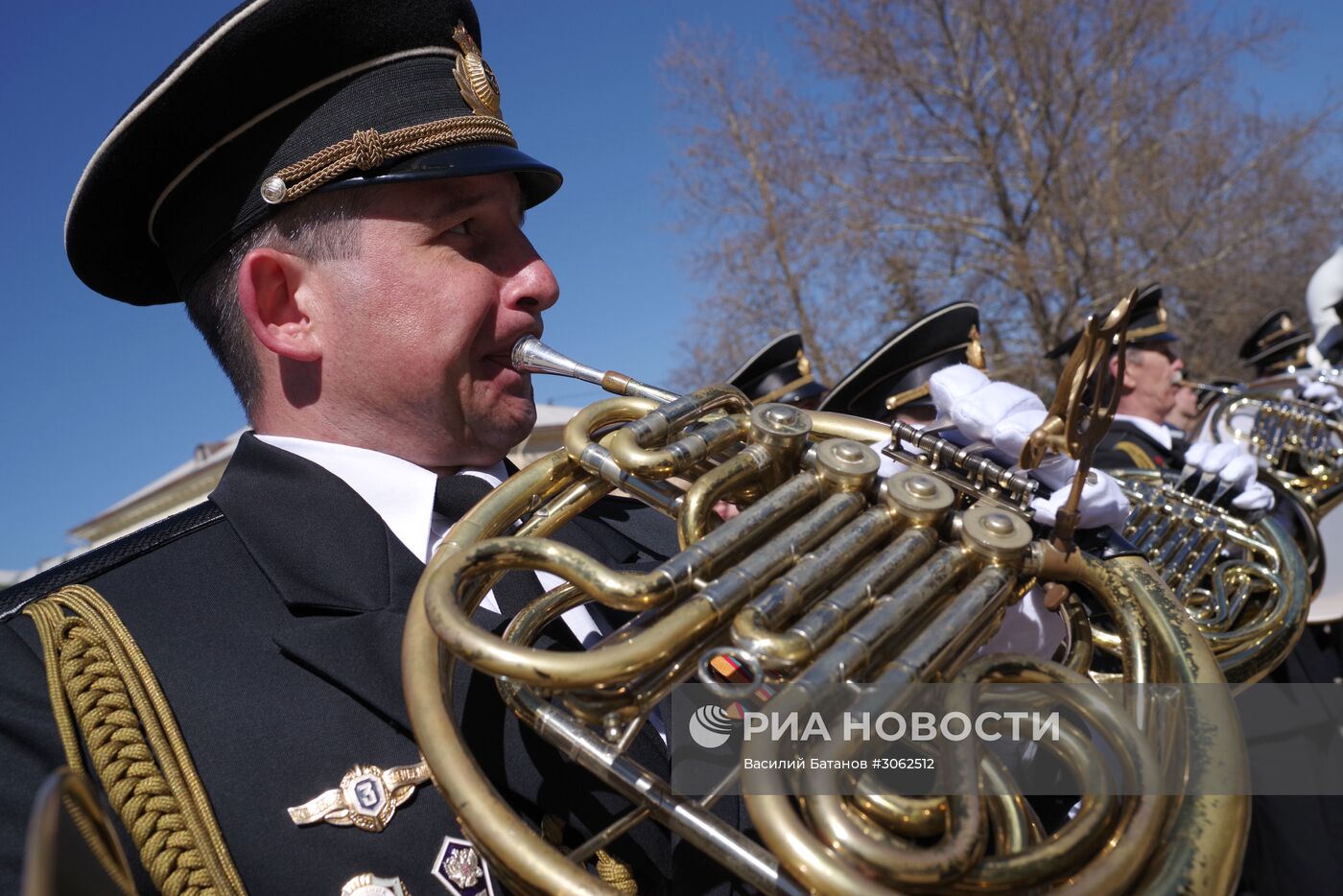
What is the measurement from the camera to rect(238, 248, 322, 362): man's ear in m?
1.83

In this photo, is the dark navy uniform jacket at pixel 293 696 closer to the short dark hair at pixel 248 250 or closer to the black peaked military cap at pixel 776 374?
the short dark hair at pixel 248 250

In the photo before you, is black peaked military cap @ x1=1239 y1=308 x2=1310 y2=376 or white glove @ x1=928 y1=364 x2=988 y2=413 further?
black peaked military cap @ x1=1239 y1=308 x2=1310 y2=376

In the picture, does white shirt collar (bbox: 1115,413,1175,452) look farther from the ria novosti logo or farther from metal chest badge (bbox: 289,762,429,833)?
metal chest badge (bbox: 289,762,429,833)

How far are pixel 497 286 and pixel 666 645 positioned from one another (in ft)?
3.02

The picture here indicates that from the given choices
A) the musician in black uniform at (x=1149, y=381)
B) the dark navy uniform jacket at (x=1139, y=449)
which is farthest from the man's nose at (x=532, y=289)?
the musician in black uniform at (x=1149, y=381)

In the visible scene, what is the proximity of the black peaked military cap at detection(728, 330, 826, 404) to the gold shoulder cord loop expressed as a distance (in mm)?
4352

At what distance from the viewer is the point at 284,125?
1822 millimetres

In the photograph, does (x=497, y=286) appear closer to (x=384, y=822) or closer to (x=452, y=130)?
(x=452, y=130)

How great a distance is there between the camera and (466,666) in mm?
1514

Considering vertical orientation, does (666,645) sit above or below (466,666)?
above

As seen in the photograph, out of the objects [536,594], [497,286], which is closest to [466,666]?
[536,594]

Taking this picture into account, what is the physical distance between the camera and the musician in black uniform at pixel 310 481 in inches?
52.9

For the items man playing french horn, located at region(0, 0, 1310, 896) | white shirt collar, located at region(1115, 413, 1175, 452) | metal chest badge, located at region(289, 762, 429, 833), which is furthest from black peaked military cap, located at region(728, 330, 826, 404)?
metal chest badge, located at region(289, 762, 429, 833)

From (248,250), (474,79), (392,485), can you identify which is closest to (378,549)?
(392,485)
